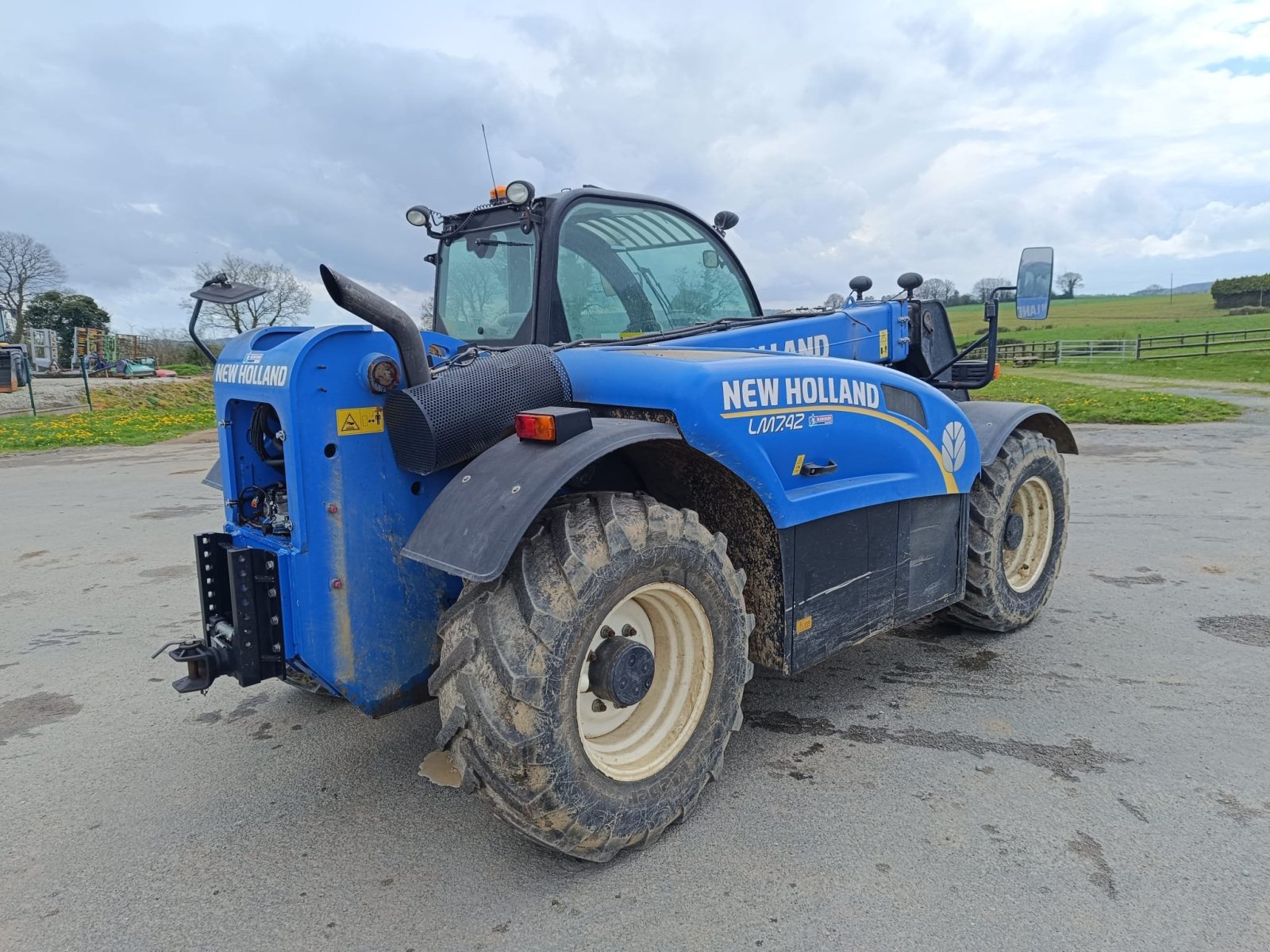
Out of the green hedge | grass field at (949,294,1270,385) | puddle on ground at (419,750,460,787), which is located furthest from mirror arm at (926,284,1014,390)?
the green hedge

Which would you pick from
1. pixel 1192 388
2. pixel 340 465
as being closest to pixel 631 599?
pixel 340 465

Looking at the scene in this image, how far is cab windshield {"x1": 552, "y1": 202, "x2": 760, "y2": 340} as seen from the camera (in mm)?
3963

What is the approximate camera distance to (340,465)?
279cm

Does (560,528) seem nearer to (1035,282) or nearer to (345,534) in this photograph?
(345,534)

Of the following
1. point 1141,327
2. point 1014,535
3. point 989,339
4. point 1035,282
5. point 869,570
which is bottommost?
point 1014,535

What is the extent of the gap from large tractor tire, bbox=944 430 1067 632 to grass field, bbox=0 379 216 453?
16965 mm

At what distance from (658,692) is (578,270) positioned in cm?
193

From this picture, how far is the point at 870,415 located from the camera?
3.53m

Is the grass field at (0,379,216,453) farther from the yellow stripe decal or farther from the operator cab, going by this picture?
the yellow stripe decal

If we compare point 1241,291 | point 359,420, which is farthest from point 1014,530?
point 1241,291

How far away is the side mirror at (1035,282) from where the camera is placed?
14.2 ft

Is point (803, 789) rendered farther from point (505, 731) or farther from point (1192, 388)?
point (1192, 388)

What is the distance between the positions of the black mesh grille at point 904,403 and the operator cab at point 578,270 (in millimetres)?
1115

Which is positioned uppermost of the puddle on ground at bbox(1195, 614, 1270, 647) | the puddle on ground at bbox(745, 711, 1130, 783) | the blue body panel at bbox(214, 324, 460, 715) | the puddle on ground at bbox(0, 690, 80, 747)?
the blue body panel at bbox(214, 324, 460, 715)
